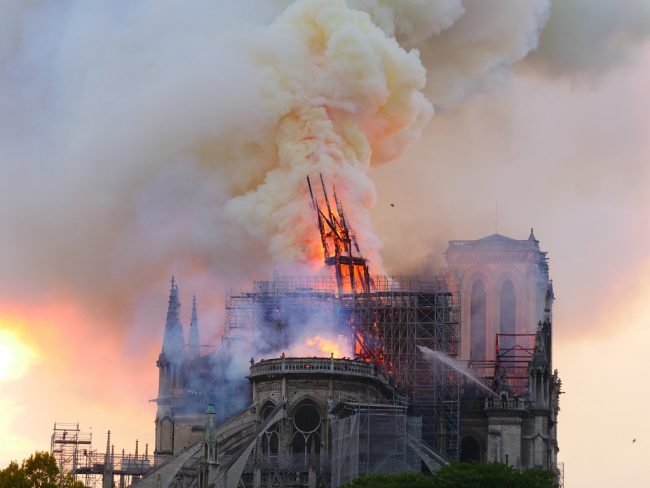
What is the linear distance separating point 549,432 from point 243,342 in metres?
21.4

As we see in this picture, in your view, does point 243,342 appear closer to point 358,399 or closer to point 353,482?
point 358,399

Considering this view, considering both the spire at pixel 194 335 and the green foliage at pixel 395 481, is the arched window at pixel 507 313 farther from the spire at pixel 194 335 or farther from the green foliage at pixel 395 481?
the green foliage at pixel 395 481

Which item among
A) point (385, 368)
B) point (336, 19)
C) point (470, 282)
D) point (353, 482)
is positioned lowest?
point (353, 482)

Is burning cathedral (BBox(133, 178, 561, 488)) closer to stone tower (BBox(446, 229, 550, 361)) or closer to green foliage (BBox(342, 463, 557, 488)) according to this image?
green foliage (BBox(342, 463, 557, 488))

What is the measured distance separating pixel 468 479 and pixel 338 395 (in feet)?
63.0

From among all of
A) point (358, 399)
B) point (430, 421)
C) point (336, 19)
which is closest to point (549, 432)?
point (430, 421)

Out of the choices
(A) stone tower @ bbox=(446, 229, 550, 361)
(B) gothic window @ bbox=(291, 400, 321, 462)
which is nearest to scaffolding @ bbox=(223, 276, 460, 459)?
(B) gothic window @ bbox=(291, 400, 321, 462)

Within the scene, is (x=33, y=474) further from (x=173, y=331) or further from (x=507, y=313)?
(x=507, y=313)

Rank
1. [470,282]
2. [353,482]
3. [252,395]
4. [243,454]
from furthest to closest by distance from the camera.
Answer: [470,282]
[252,395]
[243,454]
[353,482]

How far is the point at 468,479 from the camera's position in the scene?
10788 centimetres

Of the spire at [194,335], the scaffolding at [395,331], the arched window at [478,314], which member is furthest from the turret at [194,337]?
the arched window at [478,314]

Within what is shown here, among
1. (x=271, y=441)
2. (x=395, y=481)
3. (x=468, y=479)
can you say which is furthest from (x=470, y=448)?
(x=468, y=479)

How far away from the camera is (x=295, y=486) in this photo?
122312 mm

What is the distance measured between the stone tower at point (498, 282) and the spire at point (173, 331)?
2842cm
